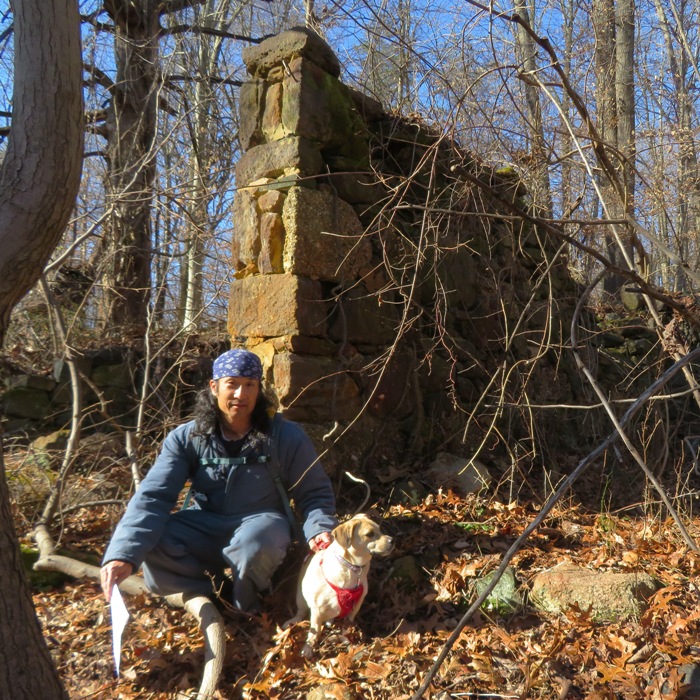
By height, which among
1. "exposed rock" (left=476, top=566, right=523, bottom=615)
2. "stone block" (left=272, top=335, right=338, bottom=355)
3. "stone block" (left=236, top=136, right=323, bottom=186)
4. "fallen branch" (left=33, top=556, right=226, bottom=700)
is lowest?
"fallen branch" (left=33, top=556, right=226, bottom=700)

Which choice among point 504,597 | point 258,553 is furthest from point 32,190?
point 504,597

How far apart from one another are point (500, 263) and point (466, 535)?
312 cm

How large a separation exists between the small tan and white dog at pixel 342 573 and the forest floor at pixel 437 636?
14cm

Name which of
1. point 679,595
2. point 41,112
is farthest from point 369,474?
point 41,112

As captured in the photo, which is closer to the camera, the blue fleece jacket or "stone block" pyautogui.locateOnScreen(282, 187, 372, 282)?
the blue fleece jacket

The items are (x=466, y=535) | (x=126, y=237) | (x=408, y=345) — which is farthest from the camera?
(x=126, y=237)

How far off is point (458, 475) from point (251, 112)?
2.95 metres

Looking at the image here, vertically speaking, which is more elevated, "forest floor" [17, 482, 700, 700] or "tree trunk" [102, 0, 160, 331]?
"tree trunk" [102, 0, 160, 331]

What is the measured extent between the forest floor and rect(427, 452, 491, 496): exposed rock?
54cm

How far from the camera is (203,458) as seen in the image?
387 cm

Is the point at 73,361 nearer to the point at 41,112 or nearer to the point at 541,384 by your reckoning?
the point at 41,112

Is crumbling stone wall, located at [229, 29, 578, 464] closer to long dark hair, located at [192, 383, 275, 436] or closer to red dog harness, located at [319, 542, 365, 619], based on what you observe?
long dark hair, located at [192, 383, 275, 436]

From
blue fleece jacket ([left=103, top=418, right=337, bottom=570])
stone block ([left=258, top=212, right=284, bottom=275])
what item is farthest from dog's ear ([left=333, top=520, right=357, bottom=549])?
stone block ([left=258, top=212, right=284, bottom=275])

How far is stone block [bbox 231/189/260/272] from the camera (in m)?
4.97
